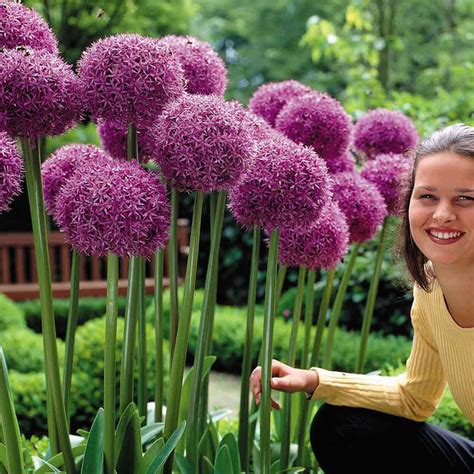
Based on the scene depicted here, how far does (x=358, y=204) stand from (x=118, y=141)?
708mm

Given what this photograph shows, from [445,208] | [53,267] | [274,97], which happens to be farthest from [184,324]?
[53,267]

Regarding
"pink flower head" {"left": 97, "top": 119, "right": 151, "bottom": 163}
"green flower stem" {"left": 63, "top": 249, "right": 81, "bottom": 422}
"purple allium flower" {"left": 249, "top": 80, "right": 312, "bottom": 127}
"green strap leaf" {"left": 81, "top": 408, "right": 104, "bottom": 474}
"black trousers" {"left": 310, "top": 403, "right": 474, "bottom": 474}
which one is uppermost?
"purple allium flower" {"left": 249, "top": 80, "right": 312, "bottom": 127}

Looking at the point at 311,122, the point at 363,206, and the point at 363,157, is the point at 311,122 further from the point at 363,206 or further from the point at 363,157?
the point at 363,157

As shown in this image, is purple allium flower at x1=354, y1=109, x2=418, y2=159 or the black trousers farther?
purple allium flower at x1=354, y1=109, x2=418, y2=159

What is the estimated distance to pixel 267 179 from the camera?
177cm

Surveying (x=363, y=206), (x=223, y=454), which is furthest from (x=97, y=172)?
(x=363, y=206)

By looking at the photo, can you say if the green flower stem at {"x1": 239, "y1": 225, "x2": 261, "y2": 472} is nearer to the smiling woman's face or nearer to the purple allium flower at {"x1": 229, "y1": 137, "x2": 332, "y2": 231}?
the purple allium flower at {"x1": 229, "y1": 137, "x2": 332, "y2": 231}

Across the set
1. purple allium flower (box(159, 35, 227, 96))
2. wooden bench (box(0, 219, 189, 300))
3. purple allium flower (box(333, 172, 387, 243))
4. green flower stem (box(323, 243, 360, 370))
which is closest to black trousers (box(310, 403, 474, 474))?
green flower stem (box(323, 243, 360, 370))

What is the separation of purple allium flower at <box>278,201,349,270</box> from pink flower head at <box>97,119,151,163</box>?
1.39 ft

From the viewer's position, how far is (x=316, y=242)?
205cm

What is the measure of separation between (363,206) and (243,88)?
1439 centimetres

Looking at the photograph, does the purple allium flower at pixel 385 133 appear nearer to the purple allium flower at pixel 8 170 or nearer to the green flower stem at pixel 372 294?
the green flower stem at pixel 372 294

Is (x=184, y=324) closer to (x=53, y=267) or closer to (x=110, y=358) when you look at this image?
(x=110, y=358)

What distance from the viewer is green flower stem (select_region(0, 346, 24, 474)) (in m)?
1.71
